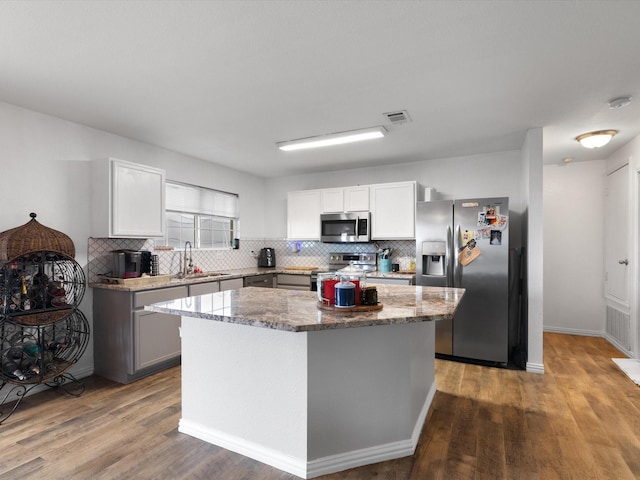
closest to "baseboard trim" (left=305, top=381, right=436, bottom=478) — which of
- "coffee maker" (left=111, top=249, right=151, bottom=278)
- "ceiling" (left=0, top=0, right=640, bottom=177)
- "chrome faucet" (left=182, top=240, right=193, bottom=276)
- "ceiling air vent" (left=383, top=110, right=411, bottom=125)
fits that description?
"ceiling" (left=0, top=0, right=640, bottom=177)

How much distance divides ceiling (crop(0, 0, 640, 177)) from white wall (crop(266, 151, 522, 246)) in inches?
34.2

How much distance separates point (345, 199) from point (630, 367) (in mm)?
3696

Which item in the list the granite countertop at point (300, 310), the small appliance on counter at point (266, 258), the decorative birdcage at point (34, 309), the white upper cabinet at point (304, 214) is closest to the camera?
the granite countertop at point (300, 310)

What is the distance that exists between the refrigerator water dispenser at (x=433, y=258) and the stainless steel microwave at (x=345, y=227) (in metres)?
0.92

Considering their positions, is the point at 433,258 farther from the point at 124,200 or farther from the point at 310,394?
the point at 124,200

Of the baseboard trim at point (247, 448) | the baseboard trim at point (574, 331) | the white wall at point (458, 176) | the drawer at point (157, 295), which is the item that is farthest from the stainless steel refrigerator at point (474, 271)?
the drawer at point (157, 295)

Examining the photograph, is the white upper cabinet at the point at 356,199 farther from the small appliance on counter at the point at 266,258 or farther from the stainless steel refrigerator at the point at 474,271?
the small appliance on counter at the point at 266,258

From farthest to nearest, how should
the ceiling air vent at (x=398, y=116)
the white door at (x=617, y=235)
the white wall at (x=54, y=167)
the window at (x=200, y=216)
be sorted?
the window at (x=200, y=216)
the white door at (x=617, y=235)
the ceiling air vent at (x=398, y=116)
the white wall at (x=54, y=167)

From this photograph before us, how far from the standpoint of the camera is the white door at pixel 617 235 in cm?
418

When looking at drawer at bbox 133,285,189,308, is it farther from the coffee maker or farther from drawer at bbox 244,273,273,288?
drawer at bbox 244,273,273,288

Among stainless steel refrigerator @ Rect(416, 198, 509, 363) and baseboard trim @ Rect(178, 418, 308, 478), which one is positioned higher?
stainless steel refrigerator @ Rect(416, 198, 509, 363)

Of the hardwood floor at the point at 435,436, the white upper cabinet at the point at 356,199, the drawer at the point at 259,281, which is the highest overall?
the white upper cabinet at the point at 356,199

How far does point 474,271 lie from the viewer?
3.90 m

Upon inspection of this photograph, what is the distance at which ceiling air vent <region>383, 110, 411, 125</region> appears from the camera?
3.11 meters
